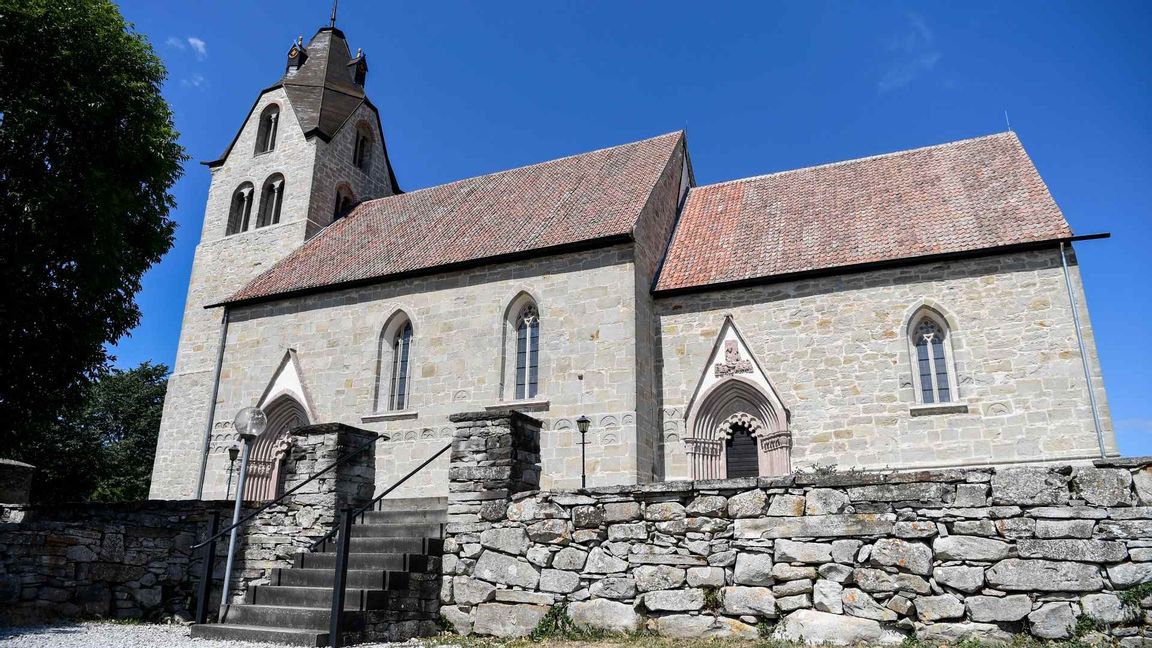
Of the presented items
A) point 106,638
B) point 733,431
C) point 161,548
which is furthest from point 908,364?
point 106,638

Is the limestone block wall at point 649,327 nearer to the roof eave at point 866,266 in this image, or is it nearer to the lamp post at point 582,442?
the roof eave at point 866,266

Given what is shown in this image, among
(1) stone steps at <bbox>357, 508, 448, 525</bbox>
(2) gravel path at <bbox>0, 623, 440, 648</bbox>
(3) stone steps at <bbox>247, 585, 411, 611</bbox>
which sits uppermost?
(1) stone steps at <bbox>357, 508, 448, 525</bbox>

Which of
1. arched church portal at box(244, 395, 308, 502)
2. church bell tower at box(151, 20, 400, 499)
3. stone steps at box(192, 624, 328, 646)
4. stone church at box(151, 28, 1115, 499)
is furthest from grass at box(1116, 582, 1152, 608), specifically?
church bell tower at box(151, 20, 400, 499)

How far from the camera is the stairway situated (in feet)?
28.2

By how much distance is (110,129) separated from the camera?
1473cm

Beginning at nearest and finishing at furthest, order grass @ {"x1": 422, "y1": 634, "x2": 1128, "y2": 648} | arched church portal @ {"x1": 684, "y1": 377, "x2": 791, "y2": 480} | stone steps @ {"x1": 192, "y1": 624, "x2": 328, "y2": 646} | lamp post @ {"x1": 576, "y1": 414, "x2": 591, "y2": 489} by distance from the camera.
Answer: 1. grass @ {"x1": 422, "y1": 634, "x2": 1128, "y2": 648}
2. stone steps @ {"x1": 192, "y1": 624, "x2": 328, "y2": 646}
3. lamp post @ {"x1": 576, "y1": 414, "x2": 591, "y2": 489}
4. arched church portal @ {"x1": 684, "y1": 377, "x2": 791, "y2": 480}

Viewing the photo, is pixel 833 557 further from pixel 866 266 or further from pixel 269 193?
pixel 269 193

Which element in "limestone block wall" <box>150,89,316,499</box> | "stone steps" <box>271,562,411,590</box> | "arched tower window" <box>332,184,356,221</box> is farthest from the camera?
"arched tower window" <box>332,184,356,221</box>

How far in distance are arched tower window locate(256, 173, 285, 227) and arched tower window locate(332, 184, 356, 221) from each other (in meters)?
1.66

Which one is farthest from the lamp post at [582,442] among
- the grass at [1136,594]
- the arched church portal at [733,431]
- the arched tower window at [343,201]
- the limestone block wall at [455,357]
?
the arched tower window at [343,201]

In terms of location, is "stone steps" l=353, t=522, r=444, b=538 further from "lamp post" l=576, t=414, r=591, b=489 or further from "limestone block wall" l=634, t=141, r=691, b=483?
"limestone block wall" l=634, t=141, r=691, b=483

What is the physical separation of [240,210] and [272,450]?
9427 mm

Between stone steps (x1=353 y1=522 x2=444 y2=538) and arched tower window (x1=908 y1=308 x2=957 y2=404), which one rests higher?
arched tower window (x1=908 y1=308 x2=957 y2=404)

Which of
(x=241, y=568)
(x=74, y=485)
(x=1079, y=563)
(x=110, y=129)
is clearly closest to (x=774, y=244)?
(x=1079, y=563)
